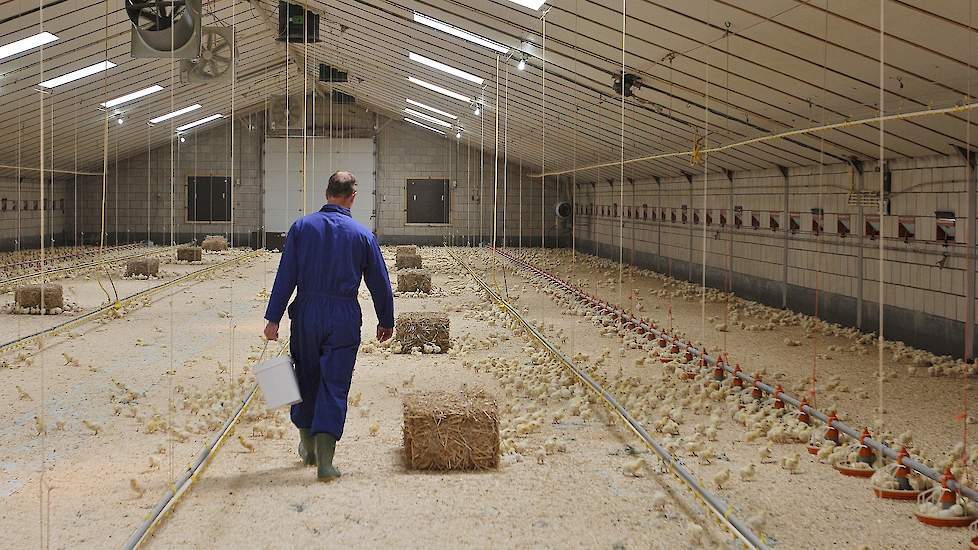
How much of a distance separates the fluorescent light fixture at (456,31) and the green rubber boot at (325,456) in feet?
28.7

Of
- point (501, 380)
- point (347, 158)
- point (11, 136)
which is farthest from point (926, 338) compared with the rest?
point (347, 158)

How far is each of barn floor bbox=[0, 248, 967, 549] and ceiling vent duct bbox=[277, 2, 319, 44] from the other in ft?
19.2

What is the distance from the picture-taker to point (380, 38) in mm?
16203

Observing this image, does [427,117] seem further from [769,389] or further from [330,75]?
[769,389]

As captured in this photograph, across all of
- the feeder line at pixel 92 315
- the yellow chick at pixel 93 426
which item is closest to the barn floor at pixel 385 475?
→ the yellow chick at pixel 93 426

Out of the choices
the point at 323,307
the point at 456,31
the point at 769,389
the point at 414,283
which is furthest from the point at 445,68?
the point at 323,307

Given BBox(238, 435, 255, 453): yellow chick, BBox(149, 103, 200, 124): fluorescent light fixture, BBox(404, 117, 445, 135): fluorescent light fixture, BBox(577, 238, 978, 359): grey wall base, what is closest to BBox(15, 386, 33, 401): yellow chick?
BBox(238, 435, 255, 453): yellow chick

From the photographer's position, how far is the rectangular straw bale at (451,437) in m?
5.36

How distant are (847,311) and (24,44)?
10127 mm

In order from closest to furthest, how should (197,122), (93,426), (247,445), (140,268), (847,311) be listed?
(247,445) < (93,426) < (847,311) < (140,268) < (197,122)

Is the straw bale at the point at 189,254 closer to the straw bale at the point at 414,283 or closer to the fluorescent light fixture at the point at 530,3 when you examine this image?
the straw bale at the point at 414,283

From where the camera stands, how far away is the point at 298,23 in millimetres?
14453

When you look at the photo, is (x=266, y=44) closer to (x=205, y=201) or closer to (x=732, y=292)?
(x=732, y=292)

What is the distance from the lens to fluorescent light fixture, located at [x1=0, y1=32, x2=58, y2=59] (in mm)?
13234
